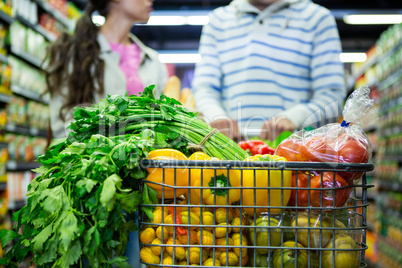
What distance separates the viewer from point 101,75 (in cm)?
218

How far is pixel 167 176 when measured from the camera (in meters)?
0.80

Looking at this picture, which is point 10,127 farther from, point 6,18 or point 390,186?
point 390,186

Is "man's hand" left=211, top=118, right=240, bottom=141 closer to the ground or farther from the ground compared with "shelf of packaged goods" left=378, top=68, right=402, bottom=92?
closer to the ground

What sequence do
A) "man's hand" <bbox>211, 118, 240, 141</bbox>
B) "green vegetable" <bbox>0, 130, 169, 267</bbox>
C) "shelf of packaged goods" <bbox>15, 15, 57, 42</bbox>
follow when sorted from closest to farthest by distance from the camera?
"green vegetable" <bbox>0, 130, 169, 267</bbox>
"man's hand" <bbox>211, 118, 240, 141</bbox>
"shelf of packaged goods" <bbox>15, 15, 57, 42</bbox>

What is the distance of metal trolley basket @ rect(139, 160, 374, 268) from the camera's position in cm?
76

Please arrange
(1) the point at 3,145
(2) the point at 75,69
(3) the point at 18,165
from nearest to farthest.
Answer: (2) the point at 75,69 → (1) the point at 3,145 → (3) the point at 18,165

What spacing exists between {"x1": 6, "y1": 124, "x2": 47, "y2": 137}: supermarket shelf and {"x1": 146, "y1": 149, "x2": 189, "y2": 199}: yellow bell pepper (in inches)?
134

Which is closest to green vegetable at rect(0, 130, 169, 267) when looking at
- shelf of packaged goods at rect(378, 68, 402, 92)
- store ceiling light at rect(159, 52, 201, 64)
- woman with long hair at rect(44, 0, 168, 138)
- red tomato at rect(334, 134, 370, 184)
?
red tomato at rect(334, 134, 370, 184)

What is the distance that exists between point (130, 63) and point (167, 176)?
5.39 ft

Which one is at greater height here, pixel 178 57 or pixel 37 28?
pixel 178 57

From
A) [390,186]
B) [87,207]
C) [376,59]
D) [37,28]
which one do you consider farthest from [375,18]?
[87,207]

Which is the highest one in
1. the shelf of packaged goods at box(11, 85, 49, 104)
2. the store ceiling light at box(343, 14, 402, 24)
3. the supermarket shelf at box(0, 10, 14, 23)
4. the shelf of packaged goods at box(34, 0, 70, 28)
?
the store ceiling light at box(343, 14, 402, 24)

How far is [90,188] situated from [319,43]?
141 cm

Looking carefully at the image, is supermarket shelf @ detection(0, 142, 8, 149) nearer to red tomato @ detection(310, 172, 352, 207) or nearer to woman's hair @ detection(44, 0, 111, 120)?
woman's hair @ detection(44, 0, 111, 120)
